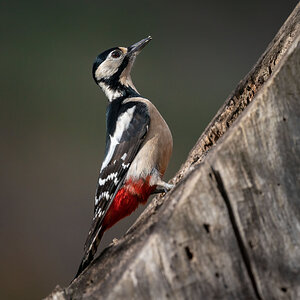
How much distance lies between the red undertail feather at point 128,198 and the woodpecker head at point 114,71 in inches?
22.5

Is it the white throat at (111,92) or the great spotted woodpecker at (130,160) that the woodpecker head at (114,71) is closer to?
the white throat at (111,92)

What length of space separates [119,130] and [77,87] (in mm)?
2139

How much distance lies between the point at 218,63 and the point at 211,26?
1.31ft

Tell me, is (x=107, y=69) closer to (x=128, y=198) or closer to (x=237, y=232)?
(x=128, y=198)

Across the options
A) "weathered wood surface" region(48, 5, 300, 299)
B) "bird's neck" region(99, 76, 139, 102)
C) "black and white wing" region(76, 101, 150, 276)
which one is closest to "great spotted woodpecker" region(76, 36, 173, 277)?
"black and white wing" region(76, 101, 150, 276)

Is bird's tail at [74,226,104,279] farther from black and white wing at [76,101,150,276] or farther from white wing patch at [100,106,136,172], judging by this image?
white wing patch at [100,106,136,172]

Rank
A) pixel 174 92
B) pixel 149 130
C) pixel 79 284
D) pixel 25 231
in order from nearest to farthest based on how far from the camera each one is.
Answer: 1. pixel 79 284
2. pixel 149 130
3. pixel 25 231
4. pixel 174 92

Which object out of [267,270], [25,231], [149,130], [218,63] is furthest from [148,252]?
[218,63]

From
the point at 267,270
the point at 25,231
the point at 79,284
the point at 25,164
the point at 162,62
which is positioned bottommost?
the point at 267,270

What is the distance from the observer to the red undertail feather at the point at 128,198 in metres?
2.01

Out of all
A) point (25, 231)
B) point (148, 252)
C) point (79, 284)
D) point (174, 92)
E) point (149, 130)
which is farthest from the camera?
point (174, 92)

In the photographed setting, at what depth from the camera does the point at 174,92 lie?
4.30 metres

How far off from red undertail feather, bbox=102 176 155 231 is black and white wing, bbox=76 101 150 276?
0.10ft

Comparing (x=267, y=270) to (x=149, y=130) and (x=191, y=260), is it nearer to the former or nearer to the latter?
(x=191, y=260)
